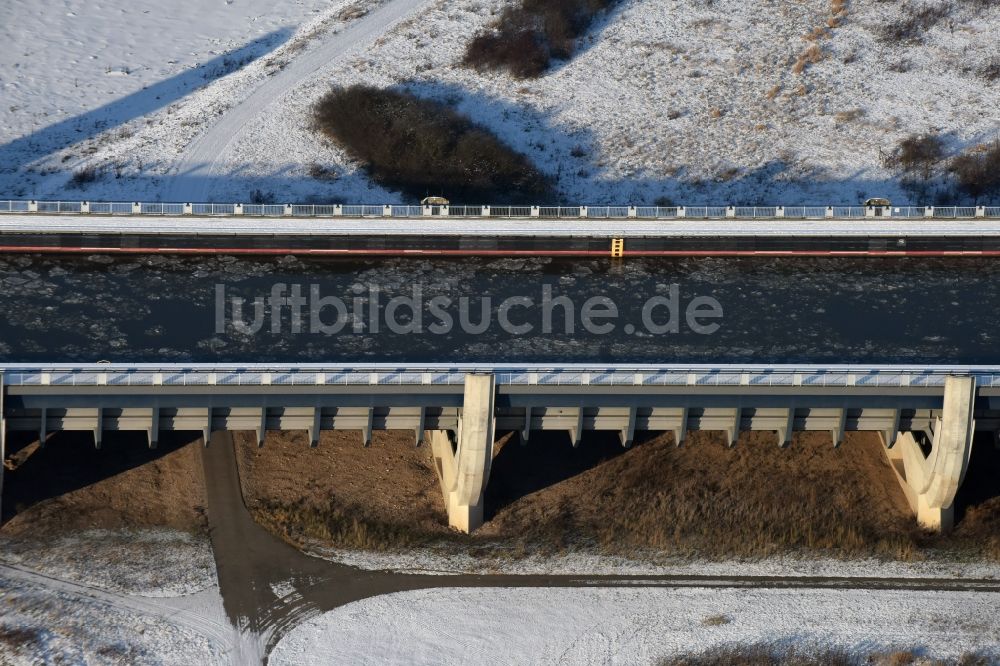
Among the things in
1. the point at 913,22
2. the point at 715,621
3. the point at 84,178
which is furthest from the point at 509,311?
the point at 913,22

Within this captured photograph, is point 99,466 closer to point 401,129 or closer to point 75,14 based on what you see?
point 401,129

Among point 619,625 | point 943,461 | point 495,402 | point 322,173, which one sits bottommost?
point 619,625

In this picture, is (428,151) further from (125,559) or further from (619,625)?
(619,625)

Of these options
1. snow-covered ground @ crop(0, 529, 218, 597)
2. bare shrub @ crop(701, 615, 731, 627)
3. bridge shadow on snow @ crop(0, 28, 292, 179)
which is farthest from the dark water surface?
bridge shadow on snow @ crop(0, 28, 292, 179)

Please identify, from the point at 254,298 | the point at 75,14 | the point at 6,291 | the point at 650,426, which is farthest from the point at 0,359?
the point at 75,14

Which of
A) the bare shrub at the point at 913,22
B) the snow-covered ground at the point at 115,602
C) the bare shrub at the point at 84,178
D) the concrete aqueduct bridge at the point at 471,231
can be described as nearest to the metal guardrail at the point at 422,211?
the concrete aqueduct bridge at the point at 471,231

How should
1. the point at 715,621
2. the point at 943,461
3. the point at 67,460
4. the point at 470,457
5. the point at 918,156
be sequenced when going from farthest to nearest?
the point at 918,156 → the point at 67,460 → the point at 943,461 → the point at 470,457 → the point at 715,621
